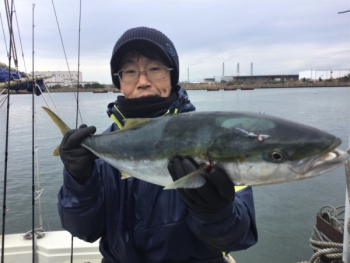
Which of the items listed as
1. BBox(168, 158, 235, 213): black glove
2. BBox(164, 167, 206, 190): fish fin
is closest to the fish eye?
BBox(168, 158, 235, 213): black glove

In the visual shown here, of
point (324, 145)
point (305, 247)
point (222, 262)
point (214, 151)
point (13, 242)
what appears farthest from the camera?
point (305, 247)

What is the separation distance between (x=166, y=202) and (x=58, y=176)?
10763 mm

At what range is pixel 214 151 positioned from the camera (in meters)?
1.64

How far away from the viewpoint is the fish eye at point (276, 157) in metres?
1.52

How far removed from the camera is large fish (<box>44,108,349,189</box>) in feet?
4.90

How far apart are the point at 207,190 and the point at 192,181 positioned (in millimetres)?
149

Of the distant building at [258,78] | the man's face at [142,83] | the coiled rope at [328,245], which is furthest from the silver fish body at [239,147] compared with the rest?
the distant building at [258,78]

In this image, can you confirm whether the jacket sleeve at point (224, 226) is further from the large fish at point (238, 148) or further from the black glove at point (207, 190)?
the large fish at point (238, 148)

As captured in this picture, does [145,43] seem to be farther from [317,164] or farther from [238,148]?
[317,164]

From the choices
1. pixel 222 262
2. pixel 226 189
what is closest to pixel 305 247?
pixel 222 262

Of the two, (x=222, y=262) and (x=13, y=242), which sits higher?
(x=222, y=262)

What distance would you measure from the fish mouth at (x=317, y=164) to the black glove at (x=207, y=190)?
0.40m

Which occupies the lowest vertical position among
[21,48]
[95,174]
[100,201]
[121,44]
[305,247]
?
[305,247]

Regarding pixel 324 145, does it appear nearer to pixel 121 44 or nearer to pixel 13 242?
pixel 121 44
